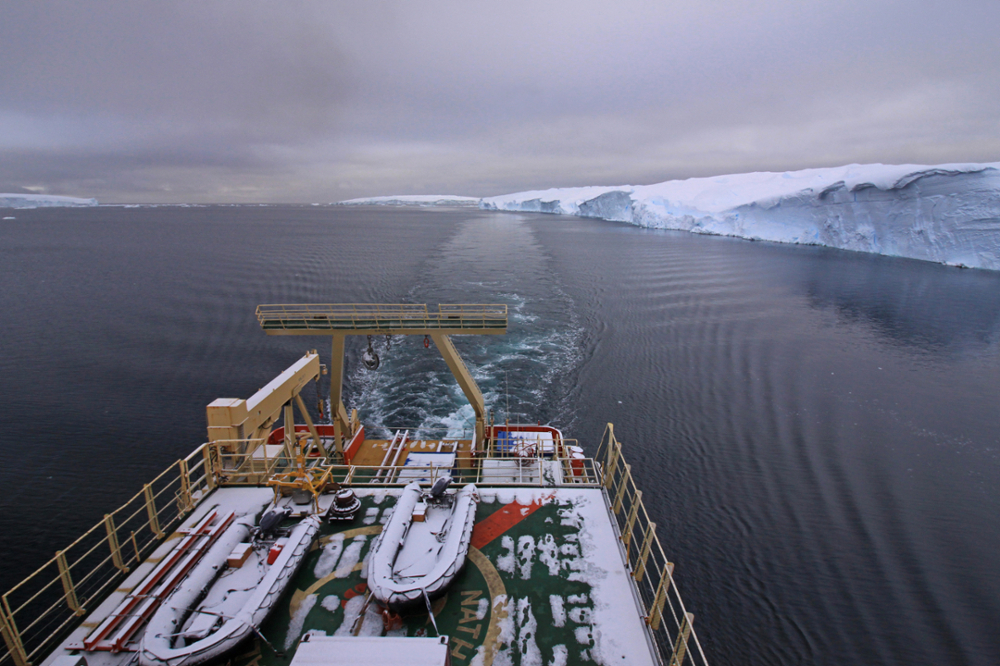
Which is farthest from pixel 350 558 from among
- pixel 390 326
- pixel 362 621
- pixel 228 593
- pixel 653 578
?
pixel 653 578

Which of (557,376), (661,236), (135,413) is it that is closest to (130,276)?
(135,413)

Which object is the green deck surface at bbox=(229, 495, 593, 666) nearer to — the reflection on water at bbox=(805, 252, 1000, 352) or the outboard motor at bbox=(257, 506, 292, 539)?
the outboard motor at bbox=(257, 506, 292, 539)

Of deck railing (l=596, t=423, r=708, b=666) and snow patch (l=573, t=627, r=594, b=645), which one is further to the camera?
snow patch (l=573, t=627, r=594, b=645)

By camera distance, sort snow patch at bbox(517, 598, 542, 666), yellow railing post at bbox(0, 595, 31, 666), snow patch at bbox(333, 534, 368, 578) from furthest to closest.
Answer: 1. snow patch at bbox(333, 534, 368, 578)
2. snow patch at bbox(517, 598, 542, 666)
3. yellow railing post at bbox(0, 595, 31, 666)

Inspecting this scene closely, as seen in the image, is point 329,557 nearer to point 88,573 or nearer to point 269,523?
point 269,523

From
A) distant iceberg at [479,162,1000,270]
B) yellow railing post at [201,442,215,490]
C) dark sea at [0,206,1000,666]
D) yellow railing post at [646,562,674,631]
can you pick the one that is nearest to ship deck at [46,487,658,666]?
yellow railing post at [646,562,674,631]

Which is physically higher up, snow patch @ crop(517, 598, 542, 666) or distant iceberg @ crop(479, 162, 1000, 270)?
distant iceberg @ crop(479, 162, 1000, 270)

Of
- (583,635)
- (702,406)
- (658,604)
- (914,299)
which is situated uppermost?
(658,604)
